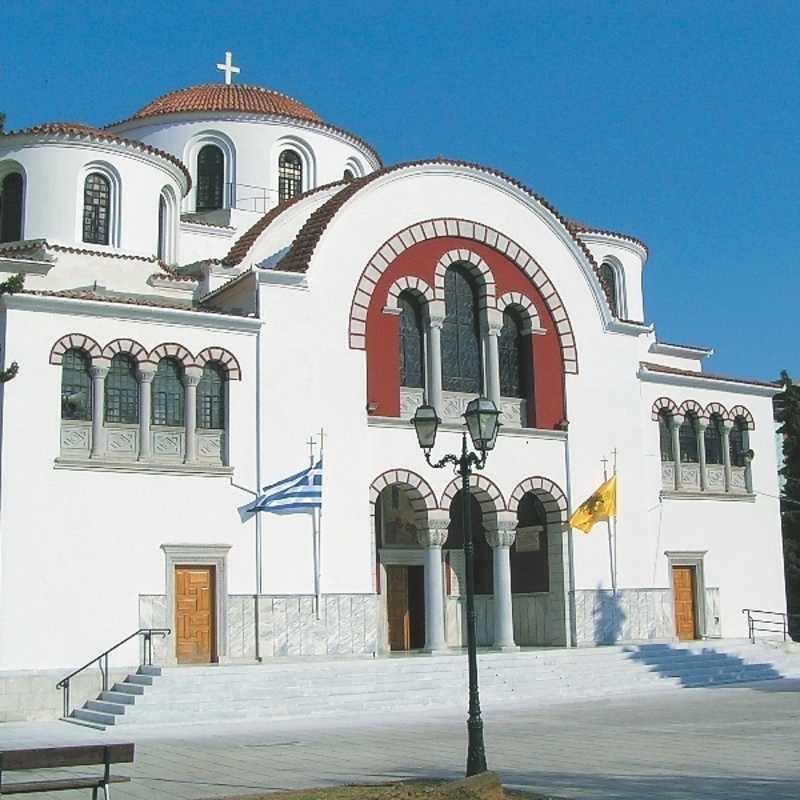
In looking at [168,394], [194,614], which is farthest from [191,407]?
[194,614]

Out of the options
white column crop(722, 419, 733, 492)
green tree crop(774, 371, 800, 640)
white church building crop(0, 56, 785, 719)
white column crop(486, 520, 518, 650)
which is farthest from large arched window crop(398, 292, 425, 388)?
green tree crop(774, 371, 800, 640)

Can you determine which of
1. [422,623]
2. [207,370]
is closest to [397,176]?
[207,370]

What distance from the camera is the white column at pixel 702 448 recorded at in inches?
1164

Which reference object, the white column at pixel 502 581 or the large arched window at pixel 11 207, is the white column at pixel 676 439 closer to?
the white column at pixel 502 581

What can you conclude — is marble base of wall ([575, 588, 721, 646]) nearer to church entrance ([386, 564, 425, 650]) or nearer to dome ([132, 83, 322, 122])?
church entrance ([386, 564, 425, 650])

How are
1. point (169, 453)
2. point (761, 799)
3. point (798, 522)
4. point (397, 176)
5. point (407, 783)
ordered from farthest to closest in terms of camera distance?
point (798, 522)
point (397, 176)
point (169, 453)
point (407, 783)
point (761, 799)

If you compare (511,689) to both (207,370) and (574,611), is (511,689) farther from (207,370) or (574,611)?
(207,370)

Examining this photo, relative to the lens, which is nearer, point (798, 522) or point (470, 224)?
point (470, 224)

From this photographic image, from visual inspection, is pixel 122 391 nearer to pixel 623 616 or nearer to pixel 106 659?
pixel 106 659

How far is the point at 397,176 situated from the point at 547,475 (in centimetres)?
719

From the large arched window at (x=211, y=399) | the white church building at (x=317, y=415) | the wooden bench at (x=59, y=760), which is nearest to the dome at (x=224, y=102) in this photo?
the white church building at (x=317, y=415)

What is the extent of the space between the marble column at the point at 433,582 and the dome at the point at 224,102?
40.5 ft

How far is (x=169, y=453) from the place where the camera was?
74.1 feet

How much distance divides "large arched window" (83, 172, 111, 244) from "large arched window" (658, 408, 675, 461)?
13.4m
